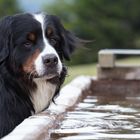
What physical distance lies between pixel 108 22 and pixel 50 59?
3443 centimetres

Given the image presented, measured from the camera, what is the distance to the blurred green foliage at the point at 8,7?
4136 centimetres

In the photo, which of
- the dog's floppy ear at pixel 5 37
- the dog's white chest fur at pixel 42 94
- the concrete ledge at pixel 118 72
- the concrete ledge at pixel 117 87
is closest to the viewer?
the dog's floppy ear at pixel 5 37

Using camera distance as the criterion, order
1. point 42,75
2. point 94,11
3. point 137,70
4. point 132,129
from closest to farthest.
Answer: point 132,129 → point 42,75 → point 137,70 → point 94,11

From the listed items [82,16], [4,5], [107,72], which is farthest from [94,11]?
[107,72]

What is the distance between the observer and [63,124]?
6.08 metres

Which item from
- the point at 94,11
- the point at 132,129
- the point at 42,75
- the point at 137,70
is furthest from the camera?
the point at 94,11

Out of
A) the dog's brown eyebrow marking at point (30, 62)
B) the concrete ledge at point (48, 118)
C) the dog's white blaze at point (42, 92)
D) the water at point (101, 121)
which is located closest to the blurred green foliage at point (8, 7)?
the concrete ledge at point (48, 118)

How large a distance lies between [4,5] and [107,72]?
108 ft

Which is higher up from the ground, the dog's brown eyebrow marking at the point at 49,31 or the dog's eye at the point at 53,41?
the dog's brown eyebrow marking at the point at 49,31

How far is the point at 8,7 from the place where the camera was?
41875 mm

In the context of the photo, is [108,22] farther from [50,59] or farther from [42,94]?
[50,59]

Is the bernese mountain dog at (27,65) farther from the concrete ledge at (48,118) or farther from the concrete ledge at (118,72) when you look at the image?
the concrete ledge at (118,72)

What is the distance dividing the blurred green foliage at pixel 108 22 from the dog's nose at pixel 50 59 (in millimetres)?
32195

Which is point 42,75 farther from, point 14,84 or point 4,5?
point 4,5
